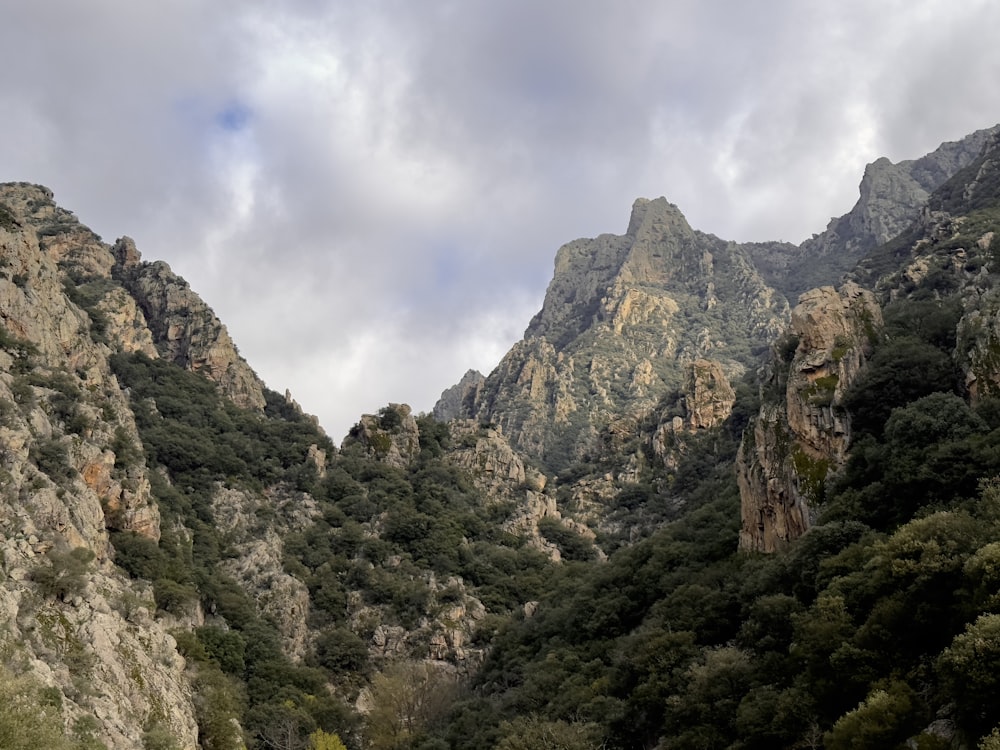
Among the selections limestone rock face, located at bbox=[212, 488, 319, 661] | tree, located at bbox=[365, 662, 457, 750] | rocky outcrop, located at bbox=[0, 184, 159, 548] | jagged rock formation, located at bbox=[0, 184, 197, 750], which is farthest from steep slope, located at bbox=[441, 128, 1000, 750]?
rocky outcrop, located at bbox=[0, 184, 159, 548]

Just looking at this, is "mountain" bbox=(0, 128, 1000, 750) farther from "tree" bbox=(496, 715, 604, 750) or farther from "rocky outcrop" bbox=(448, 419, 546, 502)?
"rocky outcrop" bbox=(448, 419, 546, 502)

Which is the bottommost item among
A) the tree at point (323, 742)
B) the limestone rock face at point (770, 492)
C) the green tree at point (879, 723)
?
the green tree at point (879, 723)

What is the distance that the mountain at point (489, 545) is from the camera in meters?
27.4

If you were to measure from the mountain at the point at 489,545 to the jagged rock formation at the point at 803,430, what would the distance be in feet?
0.74

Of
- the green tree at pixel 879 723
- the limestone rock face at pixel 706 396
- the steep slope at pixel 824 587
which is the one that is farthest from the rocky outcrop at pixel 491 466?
the green tree at pixel 879 723

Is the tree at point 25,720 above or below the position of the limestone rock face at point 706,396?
below

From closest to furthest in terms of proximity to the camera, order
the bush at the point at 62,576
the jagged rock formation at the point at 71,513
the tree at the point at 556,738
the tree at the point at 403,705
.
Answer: the tree at the point at 556,738, the jagged rock formation at the point at 71,513, the bush at the point at 62,576, the tree at the point at 403,705

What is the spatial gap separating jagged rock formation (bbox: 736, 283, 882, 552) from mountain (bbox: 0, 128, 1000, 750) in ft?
0.74

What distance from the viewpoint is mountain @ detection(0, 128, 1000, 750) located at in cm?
2741

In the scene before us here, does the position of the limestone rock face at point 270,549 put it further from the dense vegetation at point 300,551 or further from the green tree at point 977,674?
the green tree at point 977,674

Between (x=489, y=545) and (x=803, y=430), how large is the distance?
4787cm

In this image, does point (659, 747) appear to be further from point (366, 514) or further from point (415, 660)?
point (366, 514)

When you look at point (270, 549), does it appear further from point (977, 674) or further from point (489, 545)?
point (977, 674)

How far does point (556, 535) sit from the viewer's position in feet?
309
